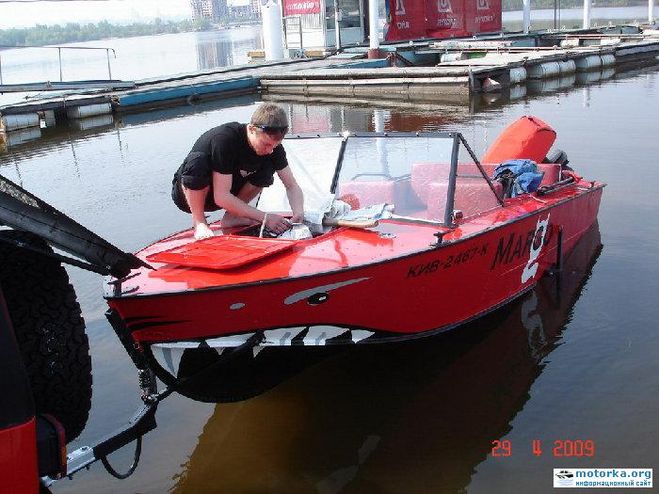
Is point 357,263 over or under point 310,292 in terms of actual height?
over

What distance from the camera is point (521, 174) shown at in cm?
630

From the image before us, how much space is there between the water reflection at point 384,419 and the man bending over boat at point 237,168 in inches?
47.3

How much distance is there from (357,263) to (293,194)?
1094 millimetres

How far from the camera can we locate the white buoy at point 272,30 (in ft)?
94.6

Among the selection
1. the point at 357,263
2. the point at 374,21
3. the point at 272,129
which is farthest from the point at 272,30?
the point at 357,263

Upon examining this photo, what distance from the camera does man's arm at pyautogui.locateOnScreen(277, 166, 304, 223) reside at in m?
5.12

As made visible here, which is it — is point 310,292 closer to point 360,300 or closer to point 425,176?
point 360,300

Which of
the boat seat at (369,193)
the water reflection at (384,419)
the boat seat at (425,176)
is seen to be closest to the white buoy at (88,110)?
the boat seat at (369,193)

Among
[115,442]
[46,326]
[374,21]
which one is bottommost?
[115,442]

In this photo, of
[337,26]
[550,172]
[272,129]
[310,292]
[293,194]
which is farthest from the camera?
[337,26]

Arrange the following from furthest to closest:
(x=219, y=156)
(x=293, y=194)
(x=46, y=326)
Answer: (x=293, y=194)
(x=219, y=156)
(x=46, y=326)

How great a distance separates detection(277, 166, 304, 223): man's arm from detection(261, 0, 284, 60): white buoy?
25.2 metres

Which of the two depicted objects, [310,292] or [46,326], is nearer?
[46,326]

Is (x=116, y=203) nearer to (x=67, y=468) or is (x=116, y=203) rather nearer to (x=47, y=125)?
(x=67, y=468)
